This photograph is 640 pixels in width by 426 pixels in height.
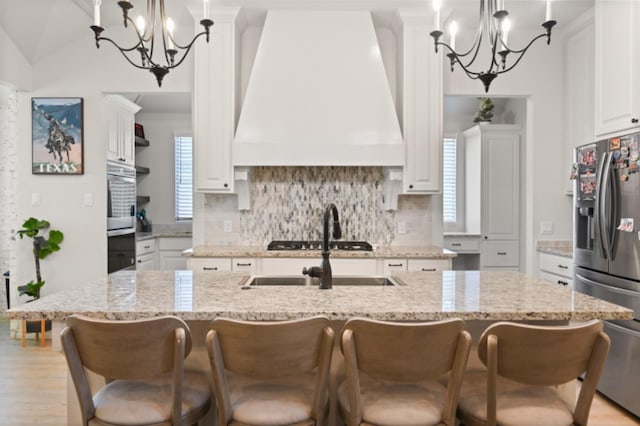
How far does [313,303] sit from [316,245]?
226 centimetres

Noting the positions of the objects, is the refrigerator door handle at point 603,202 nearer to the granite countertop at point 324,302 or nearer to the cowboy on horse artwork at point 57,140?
the granite countertop at point 324,302

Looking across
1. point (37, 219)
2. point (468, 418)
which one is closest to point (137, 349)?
point (468, 418)

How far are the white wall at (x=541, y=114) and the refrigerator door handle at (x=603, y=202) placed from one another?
121 cm

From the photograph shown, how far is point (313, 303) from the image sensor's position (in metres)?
1.67

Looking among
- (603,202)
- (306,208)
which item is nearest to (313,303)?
(603,202)

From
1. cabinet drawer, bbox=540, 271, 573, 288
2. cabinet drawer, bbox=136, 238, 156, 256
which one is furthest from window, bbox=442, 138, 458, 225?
cabinet drawer, bbox=136, 238, 156, 256

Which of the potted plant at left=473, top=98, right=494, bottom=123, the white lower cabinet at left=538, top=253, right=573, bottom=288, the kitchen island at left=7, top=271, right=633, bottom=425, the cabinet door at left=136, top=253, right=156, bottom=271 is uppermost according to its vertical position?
the potted plant at left=473, top=98, right=494, bottom=123

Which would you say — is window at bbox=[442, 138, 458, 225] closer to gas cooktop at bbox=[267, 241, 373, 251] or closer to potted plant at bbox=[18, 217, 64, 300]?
gas cooktop at bbox=[267, 241, 373, 251]

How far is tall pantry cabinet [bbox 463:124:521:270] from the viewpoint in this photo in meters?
5.49

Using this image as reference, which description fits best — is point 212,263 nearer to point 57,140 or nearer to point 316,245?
point 316,245

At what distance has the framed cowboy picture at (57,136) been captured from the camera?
4180 millimetres

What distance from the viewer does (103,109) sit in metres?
4.26

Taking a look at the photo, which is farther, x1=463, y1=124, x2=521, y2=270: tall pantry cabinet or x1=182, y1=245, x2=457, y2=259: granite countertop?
x1=463, y1=124, x2=521, y2=270: tall pantry cabinet

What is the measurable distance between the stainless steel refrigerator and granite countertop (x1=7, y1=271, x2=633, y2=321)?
102cm
